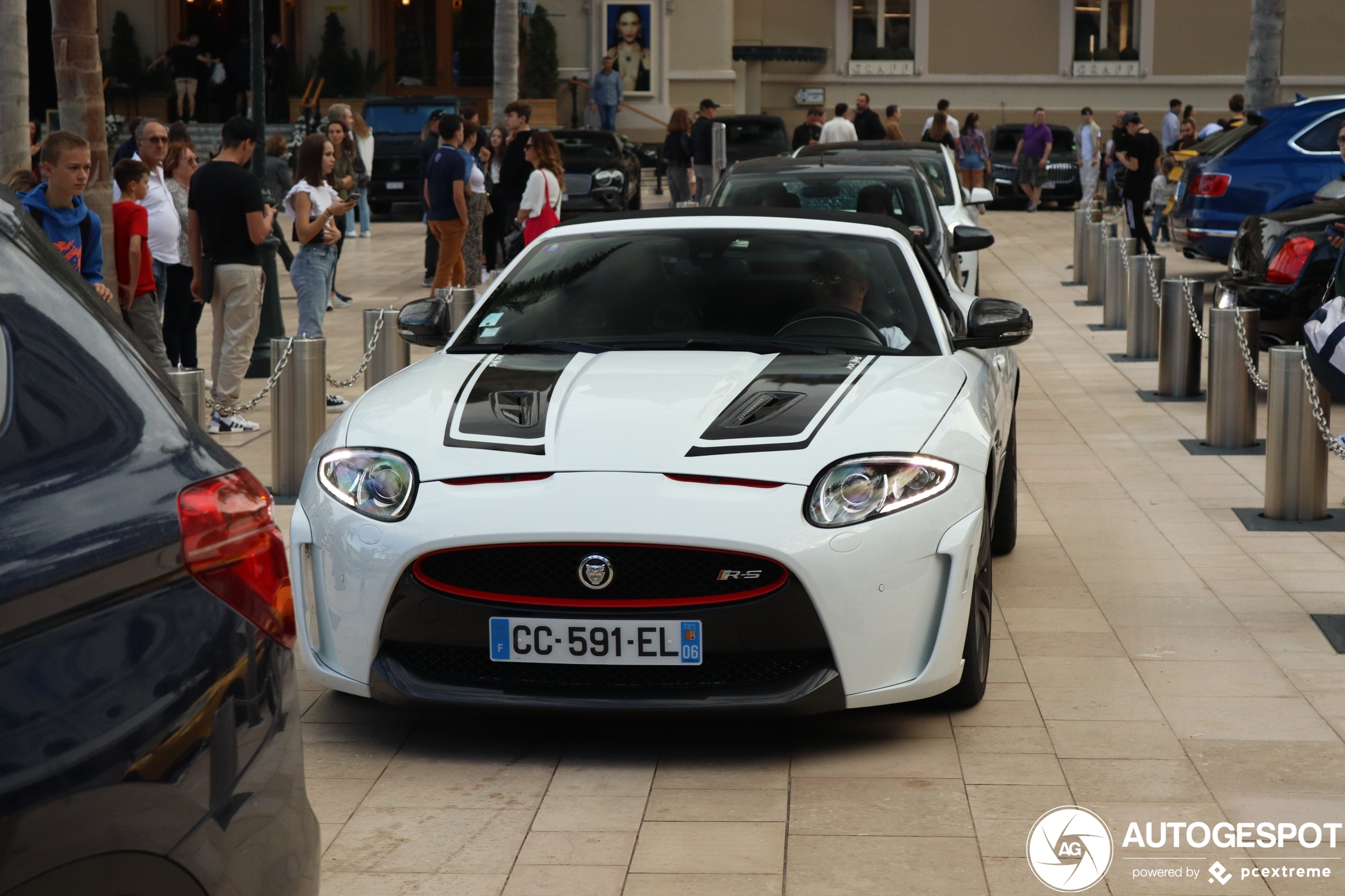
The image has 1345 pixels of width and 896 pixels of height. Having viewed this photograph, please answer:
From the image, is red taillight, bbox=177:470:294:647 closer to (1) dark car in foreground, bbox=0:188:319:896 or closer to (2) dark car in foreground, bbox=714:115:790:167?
(1) dark car in foreground, bbox=0:188:319:896

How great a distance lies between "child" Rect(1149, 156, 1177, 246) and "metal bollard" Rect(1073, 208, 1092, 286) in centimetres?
354

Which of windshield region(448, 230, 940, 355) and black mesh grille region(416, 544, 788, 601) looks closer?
black mesh grille region(416, 544, 788, 601)

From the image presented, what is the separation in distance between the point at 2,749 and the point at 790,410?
322 centimetres

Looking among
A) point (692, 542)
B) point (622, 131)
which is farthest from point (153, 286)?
point (622, 131)

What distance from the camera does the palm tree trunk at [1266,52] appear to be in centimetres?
2378

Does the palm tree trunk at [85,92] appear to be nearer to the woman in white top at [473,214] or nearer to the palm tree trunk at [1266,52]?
the woman in white top at [473,214]

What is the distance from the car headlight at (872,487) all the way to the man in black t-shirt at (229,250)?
6.35 m

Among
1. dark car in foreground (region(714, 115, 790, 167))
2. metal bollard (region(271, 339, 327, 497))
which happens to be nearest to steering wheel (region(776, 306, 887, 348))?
metal bollard (region(271, 339, 327, 497))

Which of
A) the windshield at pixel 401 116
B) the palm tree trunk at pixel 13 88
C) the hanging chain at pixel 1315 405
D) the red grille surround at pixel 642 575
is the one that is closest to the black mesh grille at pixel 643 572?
the red grille surround at pixel 642 575

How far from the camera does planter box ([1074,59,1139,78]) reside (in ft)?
148

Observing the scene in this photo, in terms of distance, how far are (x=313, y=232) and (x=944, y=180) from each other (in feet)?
20.3

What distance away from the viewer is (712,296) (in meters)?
6.14

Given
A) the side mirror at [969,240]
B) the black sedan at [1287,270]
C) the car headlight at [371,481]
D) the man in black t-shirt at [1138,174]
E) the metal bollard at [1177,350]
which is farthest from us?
the man in black t-shirt at [1138,174]

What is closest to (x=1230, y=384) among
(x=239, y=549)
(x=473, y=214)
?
(x=239, y=549)
